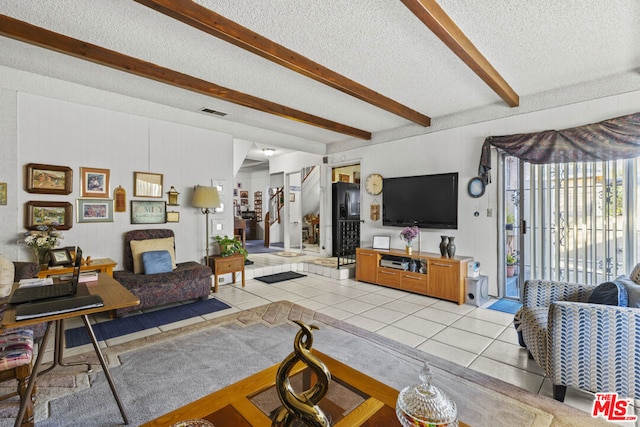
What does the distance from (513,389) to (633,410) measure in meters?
0.67

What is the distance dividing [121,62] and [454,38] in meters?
2.96

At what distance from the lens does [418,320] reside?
3398mm

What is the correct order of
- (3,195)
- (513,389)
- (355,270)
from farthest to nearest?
1. (355,270)
2. (3,195)
3. (513,389)

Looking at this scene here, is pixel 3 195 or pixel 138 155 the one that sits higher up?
pixel 138 155

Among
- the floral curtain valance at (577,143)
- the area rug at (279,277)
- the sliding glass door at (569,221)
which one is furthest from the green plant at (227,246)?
the sliding glass door at (569,221)

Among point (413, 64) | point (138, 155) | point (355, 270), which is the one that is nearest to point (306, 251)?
point (355, 270)

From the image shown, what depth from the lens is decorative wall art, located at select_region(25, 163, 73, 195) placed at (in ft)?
11.4

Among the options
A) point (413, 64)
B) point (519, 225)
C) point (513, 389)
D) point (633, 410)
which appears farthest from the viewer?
point (519, 225)

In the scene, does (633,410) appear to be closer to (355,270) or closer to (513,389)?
(513,389)

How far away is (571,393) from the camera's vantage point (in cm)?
206

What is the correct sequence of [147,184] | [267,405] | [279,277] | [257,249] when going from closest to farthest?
[267,405] → [147,184] → [279,277] → [257,249]

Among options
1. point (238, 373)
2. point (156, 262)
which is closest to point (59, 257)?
point (156, 262)

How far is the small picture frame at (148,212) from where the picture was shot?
14.0 feet

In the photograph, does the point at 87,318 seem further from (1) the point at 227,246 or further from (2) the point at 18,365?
(1) the point at 227,246
